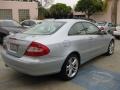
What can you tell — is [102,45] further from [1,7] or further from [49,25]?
[1,7]

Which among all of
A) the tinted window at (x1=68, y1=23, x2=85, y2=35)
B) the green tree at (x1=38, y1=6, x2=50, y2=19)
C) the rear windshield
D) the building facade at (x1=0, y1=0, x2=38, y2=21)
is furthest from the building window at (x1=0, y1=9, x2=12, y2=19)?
the tinted window at (x1=68, y1=23, x2=85, y2=35)

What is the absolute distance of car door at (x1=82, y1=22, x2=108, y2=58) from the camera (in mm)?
6098

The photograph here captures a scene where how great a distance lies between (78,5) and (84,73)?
82.0 feet

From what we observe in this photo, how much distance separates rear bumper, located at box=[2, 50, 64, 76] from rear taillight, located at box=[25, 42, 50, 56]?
0.16 m

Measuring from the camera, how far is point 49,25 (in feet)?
18.2

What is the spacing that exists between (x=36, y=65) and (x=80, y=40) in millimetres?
1660

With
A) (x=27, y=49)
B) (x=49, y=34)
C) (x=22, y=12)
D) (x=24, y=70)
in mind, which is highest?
(x=22, y=12)

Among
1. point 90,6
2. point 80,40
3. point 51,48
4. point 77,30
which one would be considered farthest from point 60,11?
point 51,48

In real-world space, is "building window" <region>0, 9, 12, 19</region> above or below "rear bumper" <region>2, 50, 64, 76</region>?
above

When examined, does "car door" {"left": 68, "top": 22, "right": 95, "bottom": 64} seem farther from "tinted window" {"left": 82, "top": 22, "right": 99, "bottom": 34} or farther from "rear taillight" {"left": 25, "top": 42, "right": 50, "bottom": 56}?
"rear taillight" {"left": 25, "top": 42, "right": 50, "bottom": 56}

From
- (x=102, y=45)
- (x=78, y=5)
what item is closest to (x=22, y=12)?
(x=78, y=5)

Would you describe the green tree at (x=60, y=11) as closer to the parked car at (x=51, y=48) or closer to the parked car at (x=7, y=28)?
the parked car at (x=7, y=28)

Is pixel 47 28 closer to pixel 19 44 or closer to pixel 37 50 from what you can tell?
pixel 19 44

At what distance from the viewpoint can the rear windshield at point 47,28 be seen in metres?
5.15
